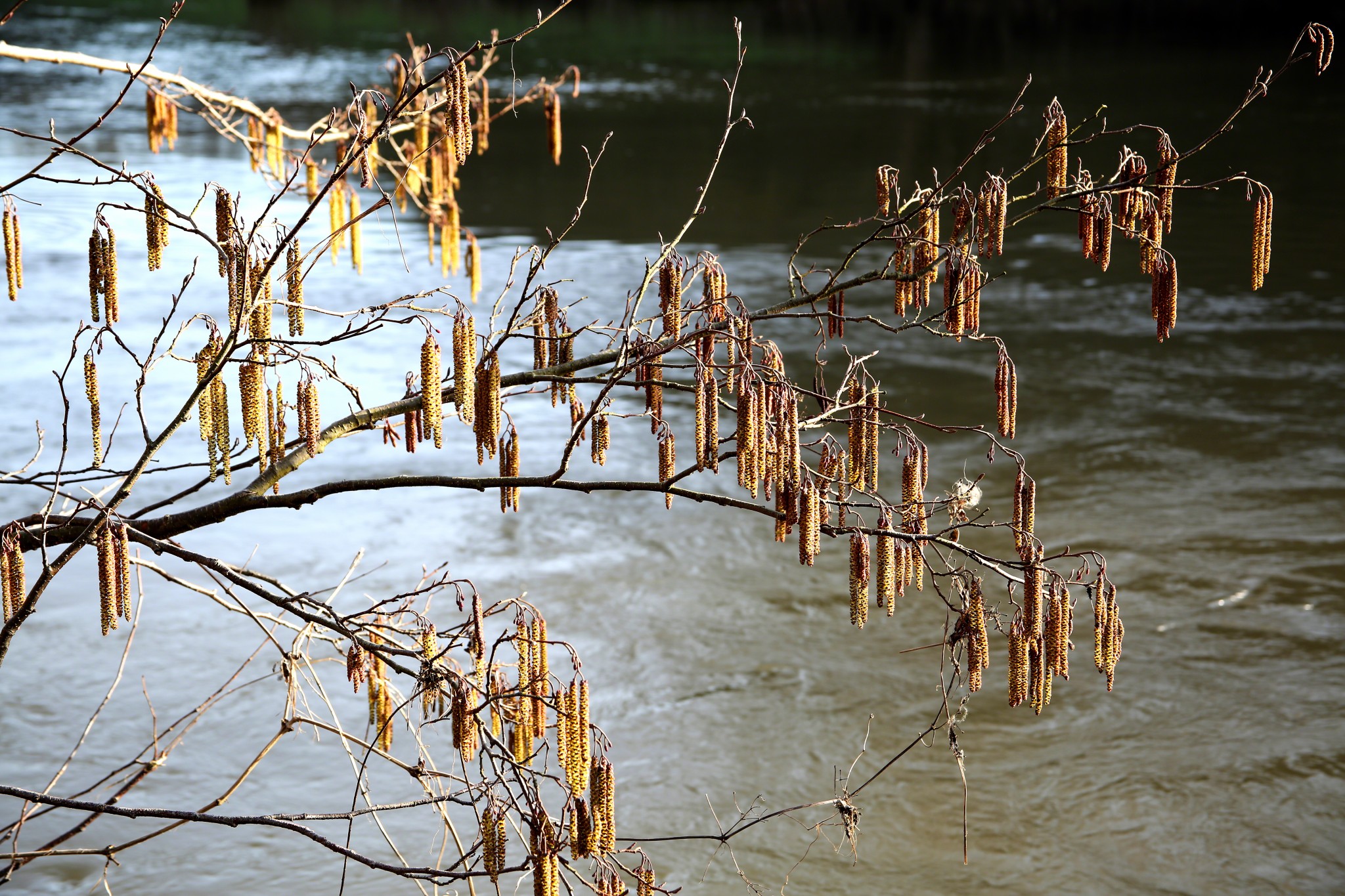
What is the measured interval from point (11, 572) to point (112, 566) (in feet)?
0.73

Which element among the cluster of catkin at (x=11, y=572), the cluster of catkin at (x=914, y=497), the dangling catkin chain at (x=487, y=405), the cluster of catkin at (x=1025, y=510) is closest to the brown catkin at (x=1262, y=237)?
the cluster of catkin at (x=1025, y=510)

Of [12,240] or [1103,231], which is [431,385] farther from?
[1103,231]

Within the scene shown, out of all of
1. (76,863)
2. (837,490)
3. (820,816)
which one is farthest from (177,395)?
(837,490)

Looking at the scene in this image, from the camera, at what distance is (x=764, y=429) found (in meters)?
2.17

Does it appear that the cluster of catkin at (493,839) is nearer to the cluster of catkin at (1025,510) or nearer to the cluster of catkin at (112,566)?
the cluster of catkin at (112,566)

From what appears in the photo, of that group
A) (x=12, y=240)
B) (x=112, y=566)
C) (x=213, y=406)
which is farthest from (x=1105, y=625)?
(x=12, y=240)

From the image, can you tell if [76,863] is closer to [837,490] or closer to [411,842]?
[411,842]

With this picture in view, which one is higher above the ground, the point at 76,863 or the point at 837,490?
the point at 837,490

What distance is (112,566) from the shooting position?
2262 mm

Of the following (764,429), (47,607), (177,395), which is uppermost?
(764,429)

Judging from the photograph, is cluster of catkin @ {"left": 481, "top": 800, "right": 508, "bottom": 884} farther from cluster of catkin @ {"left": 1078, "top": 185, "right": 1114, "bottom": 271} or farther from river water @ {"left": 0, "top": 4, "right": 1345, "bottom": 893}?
river water @ {"left": 0, "top": 4, "right": 1345, "bottom": 893}

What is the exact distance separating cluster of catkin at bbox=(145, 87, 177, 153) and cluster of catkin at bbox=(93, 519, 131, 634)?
5.56 ft

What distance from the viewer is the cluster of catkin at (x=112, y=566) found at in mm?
2242

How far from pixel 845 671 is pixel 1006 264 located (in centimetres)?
696
